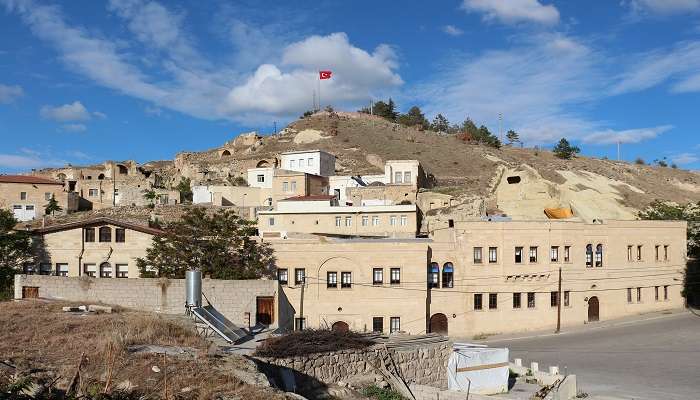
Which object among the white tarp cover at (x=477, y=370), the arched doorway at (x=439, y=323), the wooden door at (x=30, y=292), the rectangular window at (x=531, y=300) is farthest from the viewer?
the rectangular window at (x=531, y=300)

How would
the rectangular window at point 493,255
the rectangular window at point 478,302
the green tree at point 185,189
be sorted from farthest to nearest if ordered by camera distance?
the green tree at point 185,189
the rectangular window at point 493,255
the rectangular window at point 478,302

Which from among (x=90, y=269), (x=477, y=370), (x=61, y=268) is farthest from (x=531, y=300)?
(x=61, y=268)

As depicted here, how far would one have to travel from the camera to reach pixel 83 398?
33.7 feet

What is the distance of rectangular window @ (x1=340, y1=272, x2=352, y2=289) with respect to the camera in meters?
35.9

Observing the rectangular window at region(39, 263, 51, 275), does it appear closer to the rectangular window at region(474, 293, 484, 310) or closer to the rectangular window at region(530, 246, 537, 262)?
the rectangular window at region(474, 293, 484, 310)

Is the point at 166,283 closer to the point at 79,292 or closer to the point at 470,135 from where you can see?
the point at 79,292

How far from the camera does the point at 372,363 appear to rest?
1866 cm

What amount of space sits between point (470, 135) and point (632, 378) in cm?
9465

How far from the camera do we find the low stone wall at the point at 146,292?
25500 millimetres

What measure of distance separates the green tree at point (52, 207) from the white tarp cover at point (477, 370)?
5573 cm

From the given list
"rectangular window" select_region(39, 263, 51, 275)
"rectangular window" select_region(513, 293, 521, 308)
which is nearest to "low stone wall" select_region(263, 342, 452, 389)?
"rectangular window" select_region(513, 293, 521, 308)

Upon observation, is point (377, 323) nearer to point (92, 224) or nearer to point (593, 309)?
point (593, 309)

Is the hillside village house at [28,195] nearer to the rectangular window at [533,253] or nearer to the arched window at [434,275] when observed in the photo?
the arched window at [434,275]

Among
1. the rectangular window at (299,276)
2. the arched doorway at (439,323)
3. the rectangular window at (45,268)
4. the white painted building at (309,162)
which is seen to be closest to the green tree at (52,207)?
the white painted building at (309,162)
